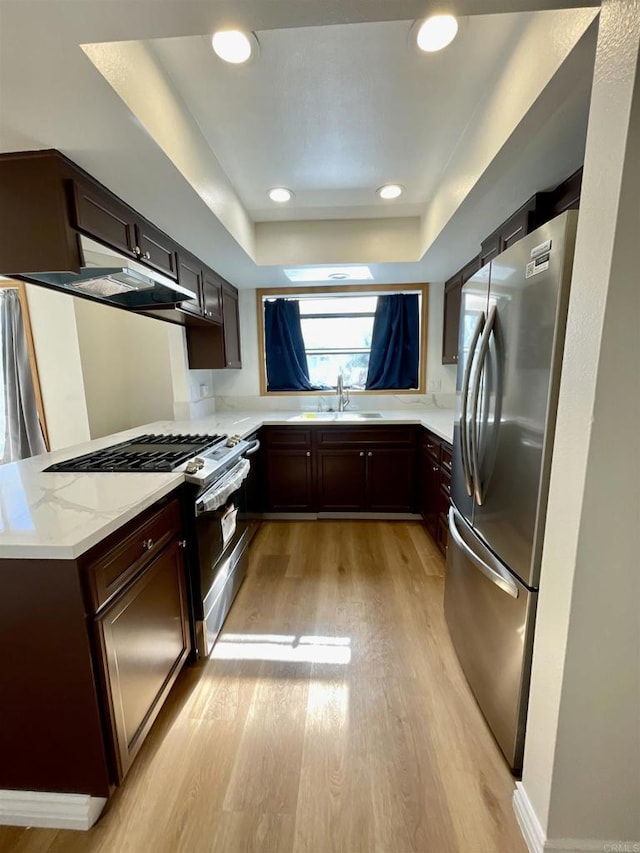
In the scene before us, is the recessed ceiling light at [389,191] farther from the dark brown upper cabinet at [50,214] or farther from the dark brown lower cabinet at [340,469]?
the dark brown lower cabinet at [340,469]

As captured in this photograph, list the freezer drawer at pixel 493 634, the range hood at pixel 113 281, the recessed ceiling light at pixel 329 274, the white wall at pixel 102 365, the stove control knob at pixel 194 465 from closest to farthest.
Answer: the freezer drawer at pixel 493 634, the range hood at pixel 113 281, the stove control knob at pixel 194 465, the recessed ceiling light at pixel 329 274, the white wall at pixel 102 365

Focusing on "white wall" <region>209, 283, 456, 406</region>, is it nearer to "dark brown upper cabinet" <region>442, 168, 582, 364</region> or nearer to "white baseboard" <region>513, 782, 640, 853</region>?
"dark brown upper cabinet" <region>442, 168, 582, 364</region>

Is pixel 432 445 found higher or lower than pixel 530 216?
Result: lower

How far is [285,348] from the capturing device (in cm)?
370

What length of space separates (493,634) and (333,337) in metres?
3.02

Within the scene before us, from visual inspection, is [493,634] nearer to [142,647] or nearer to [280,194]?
[142,647]

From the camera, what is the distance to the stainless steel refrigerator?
3.38ft

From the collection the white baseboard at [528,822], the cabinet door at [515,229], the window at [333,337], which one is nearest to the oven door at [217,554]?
the white baseboard at [528,822]

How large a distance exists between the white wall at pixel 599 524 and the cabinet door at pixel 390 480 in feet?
6.80

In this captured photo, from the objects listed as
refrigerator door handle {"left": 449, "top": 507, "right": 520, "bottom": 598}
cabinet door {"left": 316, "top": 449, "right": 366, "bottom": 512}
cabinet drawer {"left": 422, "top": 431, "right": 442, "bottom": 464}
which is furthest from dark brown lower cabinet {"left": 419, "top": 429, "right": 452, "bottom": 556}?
refrigerator door handle {"left": 449, "top": 507, "right": 520, "bottom": 598}

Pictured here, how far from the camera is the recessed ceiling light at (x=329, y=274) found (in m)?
2.98

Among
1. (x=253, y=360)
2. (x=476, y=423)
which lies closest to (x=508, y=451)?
(x=476, y=423)

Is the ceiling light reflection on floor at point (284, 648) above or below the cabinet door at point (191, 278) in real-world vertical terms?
below

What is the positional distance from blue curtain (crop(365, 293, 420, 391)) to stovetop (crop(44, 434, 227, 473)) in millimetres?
1931
